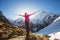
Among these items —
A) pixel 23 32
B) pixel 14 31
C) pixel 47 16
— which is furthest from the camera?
pixel 47 16

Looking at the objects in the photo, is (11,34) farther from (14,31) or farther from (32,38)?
(32,38)

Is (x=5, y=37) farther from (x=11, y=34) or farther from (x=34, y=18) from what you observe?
(x=34, y=18)

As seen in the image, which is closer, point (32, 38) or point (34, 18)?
point (32, 38)

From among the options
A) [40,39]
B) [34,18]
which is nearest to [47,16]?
[34,18]

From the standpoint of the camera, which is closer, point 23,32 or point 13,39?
point 13,39

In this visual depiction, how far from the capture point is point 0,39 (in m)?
15.2

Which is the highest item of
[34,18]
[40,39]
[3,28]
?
[34,18]

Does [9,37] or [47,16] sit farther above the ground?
[47,16]

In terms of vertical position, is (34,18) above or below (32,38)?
above

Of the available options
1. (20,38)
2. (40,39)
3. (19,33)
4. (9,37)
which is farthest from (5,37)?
(40,39)

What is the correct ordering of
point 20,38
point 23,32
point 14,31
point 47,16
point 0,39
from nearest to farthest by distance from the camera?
point 0,39 < point 20,38 < point 14,31 < point 23,32 < point 47,16

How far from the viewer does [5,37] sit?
51.0ft

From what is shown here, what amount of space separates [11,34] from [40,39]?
4.09m

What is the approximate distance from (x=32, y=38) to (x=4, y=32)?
3203 millimetres
